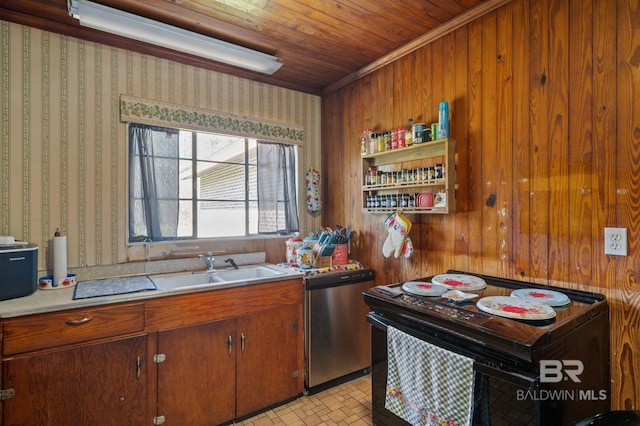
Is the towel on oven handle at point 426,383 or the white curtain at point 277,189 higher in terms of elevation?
the white curtain at point 277,189

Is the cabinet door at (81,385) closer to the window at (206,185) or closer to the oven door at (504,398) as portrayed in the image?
the window at (206,185)

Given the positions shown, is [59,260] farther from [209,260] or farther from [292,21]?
[292,21]

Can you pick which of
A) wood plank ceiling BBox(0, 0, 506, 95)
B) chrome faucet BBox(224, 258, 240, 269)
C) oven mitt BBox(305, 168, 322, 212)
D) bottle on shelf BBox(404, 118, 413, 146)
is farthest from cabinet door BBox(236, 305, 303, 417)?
wood plank ceiling BBox(0, 0, 506, 95)

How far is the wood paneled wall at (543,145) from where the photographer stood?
1.45 meters

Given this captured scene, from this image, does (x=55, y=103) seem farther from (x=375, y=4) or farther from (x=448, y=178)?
(x=448, y=178)

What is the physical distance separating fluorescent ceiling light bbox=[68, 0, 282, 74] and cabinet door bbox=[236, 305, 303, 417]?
5.89 feet

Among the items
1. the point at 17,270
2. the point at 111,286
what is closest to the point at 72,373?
the point at 111,286

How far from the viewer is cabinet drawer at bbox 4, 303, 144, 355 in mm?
1497

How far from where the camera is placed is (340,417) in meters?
2.09

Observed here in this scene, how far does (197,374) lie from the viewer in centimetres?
193

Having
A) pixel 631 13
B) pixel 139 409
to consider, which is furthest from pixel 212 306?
pixel 631 13

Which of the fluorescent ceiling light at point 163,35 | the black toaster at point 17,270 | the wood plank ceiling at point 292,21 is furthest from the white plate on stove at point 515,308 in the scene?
the black toaster at point 17,270

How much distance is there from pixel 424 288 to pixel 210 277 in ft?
5.00

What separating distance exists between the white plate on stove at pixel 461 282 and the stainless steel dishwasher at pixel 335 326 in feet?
2.57
